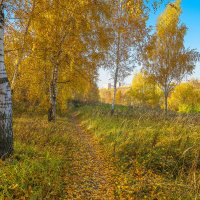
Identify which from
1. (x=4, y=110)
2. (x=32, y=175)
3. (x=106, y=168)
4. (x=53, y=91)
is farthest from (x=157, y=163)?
(x=53, y=91)

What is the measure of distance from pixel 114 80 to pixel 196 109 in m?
30.1

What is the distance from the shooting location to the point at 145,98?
3862 cm

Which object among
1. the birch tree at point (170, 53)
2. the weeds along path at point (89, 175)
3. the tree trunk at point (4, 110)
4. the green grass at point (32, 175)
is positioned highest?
the birch tree at point (170, 53)

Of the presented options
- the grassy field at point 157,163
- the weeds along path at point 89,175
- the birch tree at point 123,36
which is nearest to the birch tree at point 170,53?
the birch tree at point 123,36

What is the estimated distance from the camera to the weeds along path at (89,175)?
15.0 feet

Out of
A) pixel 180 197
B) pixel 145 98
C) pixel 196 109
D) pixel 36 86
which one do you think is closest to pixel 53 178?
pixel 180 197

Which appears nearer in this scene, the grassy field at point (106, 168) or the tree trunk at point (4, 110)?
the grassy field at point (106, 168)

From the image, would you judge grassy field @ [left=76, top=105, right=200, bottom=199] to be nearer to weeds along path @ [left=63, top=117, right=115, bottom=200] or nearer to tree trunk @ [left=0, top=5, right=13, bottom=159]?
weeds along path @ [left=63, top=117, right=115, bottom=200]

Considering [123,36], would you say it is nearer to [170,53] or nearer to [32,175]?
[170,53]

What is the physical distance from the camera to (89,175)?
5.53 metres

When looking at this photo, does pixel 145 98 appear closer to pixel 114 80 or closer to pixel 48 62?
pixel 114 80

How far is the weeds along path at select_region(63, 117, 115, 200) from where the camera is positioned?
15.0 feet

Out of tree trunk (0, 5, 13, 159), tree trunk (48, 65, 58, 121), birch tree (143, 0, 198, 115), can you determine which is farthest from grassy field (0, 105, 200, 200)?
birch tree (143, 0, 198, 115)

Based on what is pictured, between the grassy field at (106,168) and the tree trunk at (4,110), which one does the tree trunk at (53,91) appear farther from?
the tree trunk at (4,110)
